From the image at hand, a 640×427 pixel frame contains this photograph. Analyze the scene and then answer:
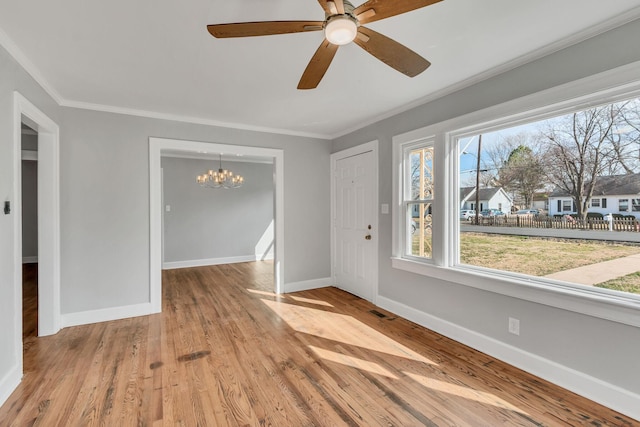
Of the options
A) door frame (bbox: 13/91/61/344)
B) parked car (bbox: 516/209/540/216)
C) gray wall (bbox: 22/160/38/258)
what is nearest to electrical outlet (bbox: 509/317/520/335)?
parked car (bbox: 516/209/540/216)

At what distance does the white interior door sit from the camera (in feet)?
13.3

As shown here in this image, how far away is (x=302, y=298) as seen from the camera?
13.9 ft

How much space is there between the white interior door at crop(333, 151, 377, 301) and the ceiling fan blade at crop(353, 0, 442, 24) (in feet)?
8.58

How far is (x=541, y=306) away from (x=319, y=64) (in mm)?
2359

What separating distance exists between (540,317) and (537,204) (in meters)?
0.90

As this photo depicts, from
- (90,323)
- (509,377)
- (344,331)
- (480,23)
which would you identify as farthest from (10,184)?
(509,377)

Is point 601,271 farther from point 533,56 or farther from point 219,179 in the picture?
point 219,179

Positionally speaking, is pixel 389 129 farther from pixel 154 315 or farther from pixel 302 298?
pixel 154 315

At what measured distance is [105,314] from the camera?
135 inches

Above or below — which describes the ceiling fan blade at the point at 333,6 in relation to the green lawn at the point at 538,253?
above

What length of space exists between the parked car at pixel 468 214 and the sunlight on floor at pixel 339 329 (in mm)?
1370

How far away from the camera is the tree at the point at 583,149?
203 cm

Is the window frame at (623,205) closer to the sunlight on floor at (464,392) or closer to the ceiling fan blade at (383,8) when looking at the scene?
the sunlight on floor at (464,392)

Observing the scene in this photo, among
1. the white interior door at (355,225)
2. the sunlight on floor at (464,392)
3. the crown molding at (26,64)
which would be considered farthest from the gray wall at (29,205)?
the sunlight on floor at (464,392)
